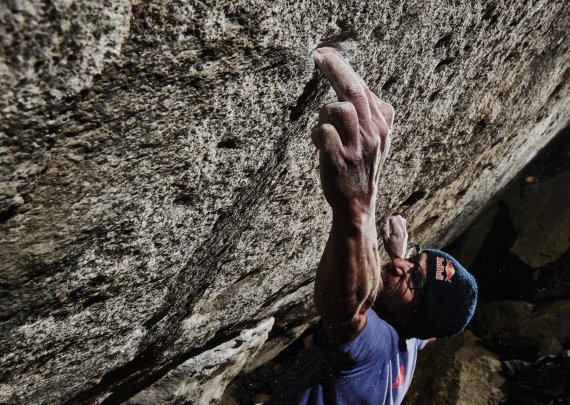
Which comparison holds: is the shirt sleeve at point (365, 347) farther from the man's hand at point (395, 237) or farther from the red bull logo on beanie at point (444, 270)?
the man's hand at point (395, 237)

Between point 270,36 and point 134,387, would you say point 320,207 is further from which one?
point 134,387

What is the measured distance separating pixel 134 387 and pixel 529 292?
16.3ft

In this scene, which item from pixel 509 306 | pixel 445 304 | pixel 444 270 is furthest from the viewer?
pixel 509 306

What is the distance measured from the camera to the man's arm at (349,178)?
1.12m

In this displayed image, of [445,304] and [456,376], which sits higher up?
[445,304]

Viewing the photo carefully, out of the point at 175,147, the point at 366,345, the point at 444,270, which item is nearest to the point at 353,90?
the point at 175,147

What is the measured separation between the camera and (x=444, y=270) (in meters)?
2.12

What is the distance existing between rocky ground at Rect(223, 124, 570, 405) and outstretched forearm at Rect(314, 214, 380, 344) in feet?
Answer: 10.1

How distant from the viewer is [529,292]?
219 inches

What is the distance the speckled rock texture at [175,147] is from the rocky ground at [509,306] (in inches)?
103

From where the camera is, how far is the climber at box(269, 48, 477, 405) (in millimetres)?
1160

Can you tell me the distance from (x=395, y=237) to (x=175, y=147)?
1895mm

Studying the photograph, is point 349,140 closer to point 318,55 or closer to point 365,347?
point 318,55

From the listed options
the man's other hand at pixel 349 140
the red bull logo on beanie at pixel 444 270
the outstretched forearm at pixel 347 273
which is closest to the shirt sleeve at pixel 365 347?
the outstretched forearm at pixel 347 273
